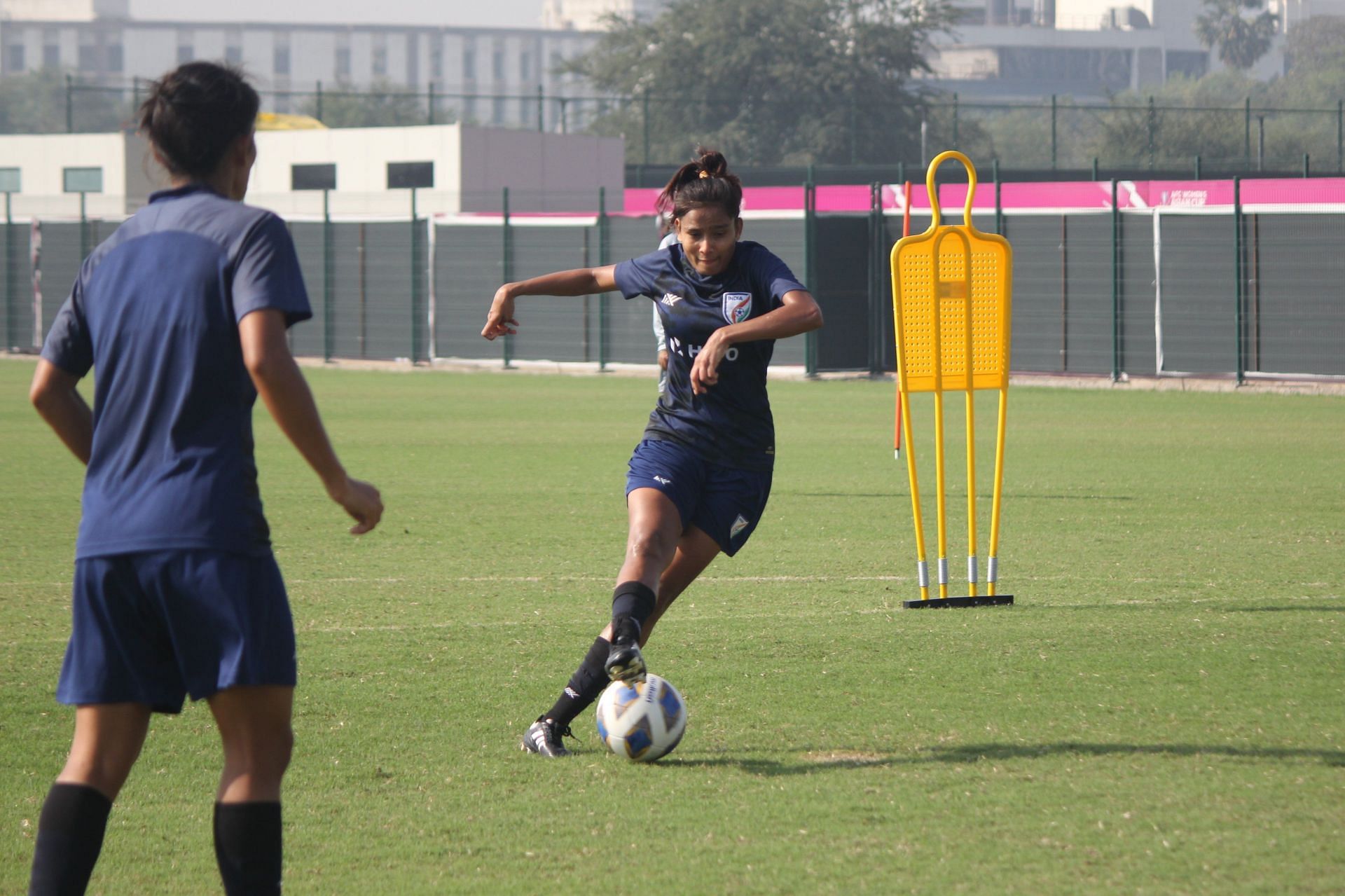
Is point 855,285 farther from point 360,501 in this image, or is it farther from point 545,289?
point 360,501

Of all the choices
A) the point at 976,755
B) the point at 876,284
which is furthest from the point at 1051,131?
the point at 976,755

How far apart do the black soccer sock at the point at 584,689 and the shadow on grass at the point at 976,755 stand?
12.3 inches

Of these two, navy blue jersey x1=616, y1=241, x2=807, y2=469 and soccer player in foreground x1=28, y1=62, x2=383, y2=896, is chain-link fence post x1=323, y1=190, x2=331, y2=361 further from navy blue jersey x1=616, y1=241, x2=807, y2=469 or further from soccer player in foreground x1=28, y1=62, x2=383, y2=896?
soccer player in foreground x1=28, y1=62, x2=383, y2=896

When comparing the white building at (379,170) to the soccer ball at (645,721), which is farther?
the white building at (379,170)

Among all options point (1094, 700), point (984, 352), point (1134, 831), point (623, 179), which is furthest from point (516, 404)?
point (623, 179)

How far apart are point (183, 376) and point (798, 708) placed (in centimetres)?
307

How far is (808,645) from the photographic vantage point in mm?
6777

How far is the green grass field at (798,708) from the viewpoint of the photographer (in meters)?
4.17

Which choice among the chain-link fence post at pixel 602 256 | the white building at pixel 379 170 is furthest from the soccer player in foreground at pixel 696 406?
the white building at pixel 379 170

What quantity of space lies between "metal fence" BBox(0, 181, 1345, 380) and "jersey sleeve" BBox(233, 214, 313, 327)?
20609 mm

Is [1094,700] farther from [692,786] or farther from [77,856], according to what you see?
[77,856]

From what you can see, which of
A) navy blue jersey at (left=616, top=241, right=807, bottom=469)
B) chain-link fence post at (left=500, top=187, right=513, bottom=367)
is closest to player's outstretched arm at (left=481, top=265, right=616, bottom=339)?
navy blue jersey at (left=616, top=241, right=807, bottom=469)

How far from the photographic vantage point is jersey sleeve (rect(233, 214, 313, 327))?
312 centimetres

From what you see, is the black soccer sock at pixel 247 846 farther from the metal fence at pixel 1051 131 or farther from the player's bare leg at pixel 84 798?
the metal fence at pixel 1051 131
